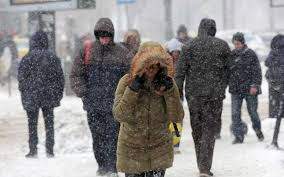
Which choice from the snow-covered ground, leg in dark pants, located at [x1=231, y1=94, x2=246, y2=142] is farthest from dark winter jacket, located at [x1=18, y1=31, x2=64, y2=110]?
leg in dark pants, located at [x1=231, y1=94, x2=246, y2=142]

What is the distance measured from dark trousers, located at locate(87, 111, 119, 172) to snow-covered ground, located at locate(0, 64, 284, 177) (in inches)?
23.6

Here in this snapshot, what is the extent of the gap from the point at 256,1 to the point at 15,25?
32.2 metres

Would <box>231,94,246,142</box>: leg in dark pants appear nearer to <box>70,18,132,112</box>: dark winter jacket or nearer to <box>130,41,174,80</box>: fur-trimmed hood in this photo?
<box>70,18,132,112</box>: dark winter jacket

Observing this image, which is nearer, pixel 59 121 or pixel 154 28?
pixel 59 121

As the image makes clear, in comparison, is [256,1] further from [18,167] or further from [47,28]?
[18,167]

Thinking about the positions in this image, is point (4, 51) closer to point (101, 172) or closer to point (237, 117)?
point (237, 117)

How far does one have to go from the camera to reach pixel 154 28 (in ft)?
201

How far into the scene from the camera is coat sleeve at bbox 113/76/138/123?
557 cm

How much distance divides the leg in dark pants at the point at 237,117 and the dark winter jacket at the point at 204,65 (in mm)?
3385

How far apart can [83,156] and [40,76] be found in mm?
1442

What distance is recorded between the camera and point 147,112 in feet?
19.0

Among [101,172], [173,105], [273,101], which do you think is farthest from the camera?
[273,101]

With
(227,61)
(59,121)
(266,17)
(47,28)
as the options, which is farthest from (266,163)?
(266,17)

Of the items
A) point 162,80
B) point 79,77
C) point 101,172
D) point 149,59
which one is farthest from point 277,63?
point 149,59
